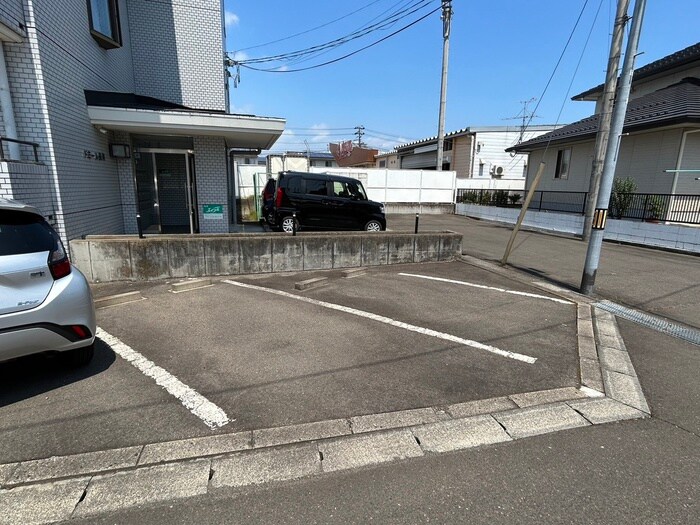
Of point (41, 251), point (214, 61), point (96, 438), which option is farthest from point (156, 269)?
point (214, 61)

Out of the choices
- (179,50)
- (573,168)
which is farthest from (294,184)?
(573,168)

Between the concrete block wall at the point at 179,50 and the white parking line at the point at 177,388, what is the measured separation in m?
10.1

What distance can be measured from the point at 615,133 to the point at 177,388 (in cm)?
688

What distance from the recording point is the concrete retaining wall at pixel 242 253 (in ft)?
20.7

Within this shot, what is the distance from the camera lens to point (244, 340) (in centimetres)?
416

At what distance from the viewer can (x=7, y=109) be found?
5754mm

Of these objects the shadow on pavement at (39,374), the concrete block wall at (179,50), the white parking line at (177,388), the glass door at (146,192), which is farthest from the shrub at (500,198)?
the shadow on pavement at (39,374)

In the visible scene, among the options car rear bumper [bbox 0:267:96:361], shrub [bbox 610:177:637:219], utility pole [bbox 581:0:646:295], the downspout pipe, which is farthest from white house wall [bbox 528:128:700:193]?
the downspout pipe

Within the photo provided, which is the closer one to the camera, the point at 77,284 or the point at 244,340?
the point at 77,284

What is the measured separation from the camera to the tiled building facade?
5.88 m

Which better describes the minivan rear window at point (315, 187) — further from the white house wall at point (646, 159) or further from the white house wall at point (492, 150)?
the white house wall at point (492, 150)

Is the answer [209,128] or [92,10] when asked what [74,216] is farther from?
[92,10]

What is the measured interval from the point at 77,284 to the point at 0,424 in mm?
1086

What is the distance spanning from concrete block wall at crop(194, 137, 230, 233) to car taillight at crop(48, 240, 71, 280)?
7695mm
